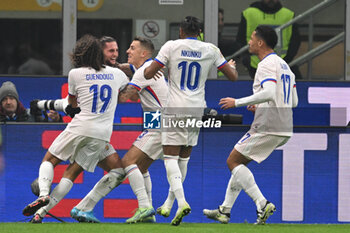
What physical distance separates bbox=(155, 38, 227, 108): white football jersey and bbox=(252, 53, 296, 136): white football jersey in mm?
565

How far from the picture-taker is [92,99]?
9.98m

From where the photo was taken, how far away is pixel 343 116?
11.8 metres

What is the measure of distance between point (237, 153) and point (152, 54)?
4.98ft

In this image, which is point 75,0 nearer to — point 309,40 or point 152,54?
point 152,54

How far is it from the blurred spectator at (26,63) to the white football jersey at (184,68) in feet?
6.21

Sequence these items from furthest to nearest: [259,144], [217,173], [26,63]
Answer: [217,173] → [26,63] → [259,144]


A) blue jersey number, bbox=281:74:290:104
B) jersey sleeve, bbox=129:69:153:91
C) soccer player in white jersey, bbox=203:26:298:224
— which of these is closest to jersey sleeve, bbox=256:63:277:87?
soccer player in white jersey, bbox=203:26:298:224

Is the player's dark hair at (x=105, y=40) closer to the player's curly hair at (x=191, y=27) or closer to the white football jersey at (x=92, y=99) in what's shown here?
the white football jersey at (x=92, y=99)

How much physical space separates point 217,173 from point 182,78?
1.93 m

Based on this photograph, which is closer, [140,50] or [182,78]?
[182,78]

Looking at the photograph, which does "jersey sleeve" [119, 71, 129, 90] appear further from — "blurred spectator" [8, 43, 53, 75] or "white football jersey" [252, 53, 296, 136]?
"blurred spectator" [8, 43, 53, 75]

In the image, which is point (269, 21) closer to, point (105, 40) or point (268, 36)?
point (268, 36)

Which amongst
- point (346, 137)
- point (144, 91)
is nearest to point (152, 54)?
point (144, 91)

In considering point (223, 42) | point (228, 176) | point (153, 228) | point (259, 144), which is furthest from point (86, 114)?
point (228, 176)
